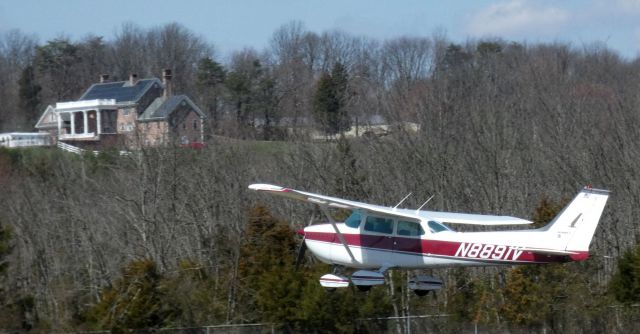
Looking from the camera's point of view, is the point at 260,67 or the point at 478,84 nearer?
the point at 478,84

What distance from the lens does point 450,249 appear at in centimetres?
1953

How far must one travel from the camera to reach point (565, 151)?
129 ft

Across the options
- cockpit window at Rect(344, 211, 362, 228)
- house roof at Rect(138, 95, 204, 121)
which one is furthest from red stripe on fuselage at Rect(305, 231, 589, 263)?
house roof at Rect(138, 95, 204, 121)

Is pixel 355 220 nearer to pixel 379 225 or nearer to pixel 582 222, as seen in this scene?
pixel 379 225

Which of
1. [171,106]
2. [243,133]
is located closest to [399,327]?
[243,133]

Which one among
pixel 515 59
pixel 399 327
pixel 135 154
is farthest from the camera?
→ pixel 515 59

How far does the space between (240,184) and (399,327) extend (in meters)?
11.3

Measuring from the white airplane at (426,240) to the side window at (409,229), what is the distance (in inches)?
0.8

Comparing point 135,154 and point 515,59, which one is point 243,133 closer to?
point 135,154

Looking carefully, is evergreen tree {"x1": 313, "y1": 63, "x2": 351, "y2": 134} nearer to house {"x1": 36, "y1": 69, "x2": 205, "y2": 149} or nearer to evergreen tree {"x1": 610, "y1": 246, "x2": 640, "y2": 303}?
house {"x1": 36, "y1": 69, "x2": 205, "y2": 149}

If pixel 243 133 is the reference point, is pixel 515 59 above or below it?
above

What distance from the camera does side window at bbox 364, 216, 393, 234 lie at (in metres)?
19.9

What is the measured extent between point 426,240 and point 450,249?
510 mm

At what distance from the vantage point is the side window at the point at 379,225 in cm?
1991
